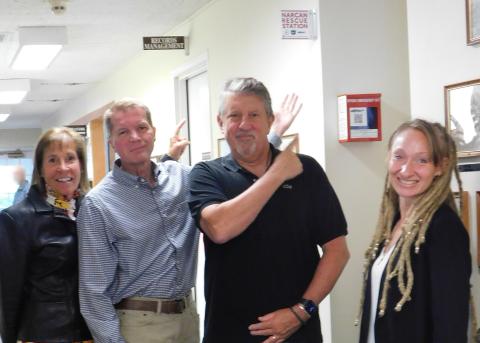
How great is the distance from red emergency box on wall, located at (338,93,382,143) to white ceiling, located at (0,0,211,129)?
200cm

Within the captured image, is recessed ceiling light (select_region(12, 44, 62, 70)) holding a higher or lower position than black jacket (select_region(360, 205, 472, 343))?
higher

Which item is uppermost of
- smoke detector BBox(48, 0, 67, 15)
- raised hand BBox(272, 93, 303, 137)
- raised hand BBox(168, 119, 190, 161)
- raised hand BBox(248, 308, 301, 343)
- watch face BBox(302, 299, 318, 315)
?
smoke detector BBox(48, 0, 67, 15)

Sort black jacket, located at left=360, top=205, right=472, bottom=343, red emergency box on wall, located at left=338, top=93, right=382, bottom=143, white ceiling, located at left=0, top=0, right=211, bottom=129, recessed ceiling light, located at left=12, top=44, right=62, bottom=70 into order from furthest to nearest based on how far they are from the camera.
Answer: recessed ceiling light, located at left=12, top=44, right=62, bottom=70, white ceiling, located at left=0, top=0, right=211, bottom=129, red emergency box on wall, located at left=338, top=93, right=382, bottom=143, black jacket, located at left=360, top=205, right=472, bottom=343

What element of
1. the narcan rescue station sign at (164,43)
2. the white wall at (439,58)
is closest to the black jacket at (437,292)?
the white wall at (439,58)

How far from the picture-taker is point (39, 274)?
2188 mm

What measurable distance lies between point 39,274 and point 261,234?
89 cm

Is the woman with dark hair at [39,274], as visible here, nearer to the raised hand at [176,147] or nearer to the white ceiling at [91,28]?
the raised hand at [176,147]

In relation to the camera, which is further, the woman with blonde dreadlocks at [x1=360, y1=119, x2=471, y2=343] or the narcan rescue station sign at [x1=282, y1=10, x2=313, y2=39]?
the narcan rescue station sign at [x1=282, y1=10, x2=313, y2=39]

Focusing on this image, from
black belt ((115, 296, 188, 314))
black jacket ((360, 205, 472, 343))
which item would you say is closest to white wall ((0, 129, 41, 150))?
black belt ((115, 296, 188, 314))

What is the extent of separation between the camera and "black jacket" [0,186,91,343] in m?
2.17

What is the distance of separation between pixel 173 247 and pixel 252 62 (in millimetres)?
2310

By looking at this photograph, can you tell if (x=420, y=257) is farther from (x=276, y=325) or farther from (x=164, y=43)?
(x=164, y=43)

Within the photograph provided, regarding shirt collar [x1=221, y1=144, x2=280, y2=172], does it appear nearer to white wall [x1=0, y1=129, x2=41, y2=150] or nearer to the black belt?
the black belt

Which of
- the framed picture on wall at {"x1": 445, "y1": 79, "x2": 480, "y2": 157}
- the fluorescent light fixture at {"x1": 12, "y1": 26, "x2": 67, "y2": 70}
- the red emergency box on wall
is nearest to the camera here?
the framed picture on wall at {"x1": 445, "y1": 79, "x2": 480, "y2": 157}
